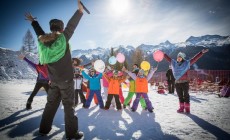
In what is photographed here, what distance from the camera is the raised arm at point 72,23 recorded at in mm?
3271

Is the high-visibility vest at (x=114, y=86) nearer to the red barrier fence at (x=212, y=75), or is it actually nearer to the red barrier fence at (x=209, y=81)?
the red barrier fence at (x=209, y=81)

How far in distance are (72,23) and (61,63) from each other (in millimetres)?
762

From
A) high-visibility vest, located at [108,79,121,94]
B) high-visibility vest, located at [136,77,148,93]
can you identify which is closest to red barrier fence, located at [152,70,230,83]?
high-visibility vest, located at [136,77,148,93]

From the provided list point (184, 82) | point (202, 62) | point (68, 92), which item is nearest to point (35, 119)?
point (68, 92)

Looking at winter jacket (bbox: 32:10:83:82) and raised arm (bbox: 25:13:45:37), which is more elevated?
raised arm (bbox: 25:13:45:37)

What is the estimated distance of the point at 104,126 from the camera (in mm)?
4637

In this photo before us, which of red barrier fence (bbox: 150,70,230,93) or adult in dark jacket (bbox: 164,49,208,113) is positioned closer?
adult in dark jacket (bbox: 164,49,208,113)

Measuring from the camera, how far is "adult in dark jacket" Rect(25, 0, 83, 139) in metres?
3.25

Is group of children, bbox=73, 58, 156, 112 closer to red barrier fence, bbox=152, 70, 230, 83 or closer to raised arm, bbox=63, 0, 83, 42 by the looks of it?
raised arm, bbox=63, 0, 83, 42

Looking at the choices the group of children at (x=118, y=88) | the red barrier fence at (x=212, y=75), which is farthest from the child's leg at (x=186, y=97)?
the red barrier fence at (x=212, y=75)

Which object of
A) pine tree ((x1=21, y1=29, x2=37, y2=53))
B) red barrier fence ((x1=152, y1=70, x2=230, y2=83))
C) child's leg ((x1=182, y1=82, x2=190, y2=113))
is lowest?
child's leg ((x1=182, y1=82, x2=190, y2=113))

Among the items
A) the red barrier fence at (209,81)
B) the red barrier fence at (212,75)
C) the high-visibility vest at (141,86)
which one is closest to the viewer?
the high-visibility vest at (141,86)

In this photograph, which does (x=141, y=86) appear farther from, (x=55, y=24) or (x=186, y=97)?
(x=55, y=24)

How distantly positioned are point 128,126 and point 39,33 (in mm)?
3084
